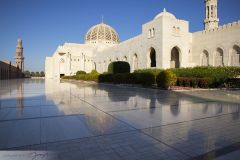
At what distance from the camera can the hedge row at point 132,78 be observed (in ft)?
48.3

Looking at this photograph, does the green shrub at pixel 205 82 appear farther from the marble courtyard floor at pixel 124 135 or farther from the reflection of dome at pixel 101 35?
the reflection of dome at pixel 101 35

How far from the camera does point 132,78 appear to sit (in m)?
17.0

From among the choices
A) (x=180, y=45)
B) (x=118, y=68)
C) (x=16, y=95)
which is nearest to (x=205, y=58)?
(x=180, y=45)

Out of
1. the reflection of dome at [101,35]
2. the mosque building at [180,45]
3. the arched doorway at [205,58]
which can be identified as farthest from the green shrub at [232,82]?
the reflection of dome at [101,35]

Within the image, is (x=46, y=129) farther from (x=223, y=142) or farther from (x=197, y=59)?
(x=197, y=59)

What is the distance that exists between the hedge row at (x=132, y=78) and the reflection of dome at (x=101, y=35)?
36.8 metres

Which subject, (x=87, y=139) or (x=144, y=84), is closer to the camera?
(x=87, y=139)

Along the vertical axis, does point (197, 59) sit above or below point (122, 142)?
above

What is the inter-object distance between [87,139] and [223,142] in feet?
6.22

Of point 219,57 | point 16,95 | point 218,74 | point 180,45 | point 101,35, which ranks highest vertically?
point 101,35

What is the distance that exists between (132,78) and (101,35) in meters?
43.5

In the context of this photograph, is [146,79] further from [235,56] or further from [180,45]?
[235,56]

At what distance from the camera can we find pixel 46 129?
11.5 feet

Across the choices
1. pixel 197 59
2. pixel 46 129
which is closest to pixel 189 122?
pixel 46 129
